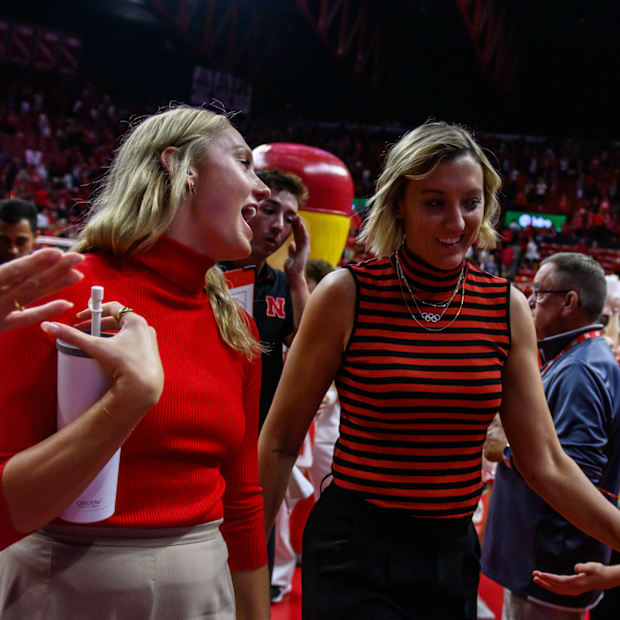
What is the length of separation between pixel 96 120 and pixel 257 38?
6.06m

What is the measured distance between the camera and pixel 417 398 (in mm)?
1494

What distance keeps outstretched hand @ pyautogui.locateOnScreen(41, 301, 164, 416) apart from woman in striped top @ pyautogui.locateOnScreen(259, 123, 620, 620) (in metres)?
0.69

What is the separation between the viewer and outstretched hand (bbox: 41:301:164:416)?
884 millimetres

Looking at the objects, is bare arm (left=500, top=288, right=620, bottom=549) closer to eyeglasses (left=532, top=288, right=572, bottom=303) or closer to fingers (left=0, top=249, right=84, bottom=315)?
eyeglasses (left=532, top=288, right=572, bottom=303)

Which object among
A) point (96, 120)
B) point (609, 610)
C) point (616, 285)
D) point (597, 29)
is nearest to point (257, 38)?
point (96, 120)

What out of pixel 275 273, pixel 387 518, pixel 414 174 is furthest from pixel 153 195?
pixel 275 273

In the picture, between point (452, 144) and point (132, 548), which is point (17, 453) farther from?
point (452, 144)

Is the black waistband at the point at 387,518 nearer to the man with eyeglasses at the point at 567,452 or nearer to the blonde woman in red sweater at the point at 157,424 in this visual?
the blonde woman in red sweater at the point at 157,424

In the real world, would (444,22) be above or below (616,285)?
above

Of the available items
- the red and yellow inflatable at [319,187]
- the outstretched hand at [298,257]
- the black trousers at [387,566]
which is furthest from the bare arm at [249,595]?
the red and yellow inflatable at [319,187]

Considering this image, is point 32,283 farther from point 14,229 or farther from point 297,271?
point 14,229

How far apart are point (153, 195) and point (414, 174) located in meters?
0.64

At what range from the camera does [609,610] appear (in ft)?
9.39

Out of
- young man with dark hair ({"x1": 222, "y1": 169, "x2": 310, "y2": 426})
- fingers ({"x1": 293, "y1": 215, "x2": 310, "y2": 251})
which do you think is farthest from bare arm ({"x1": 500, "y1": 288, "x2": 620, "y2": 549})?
fingers ({"x1": 293, "y1": 215, "x2": 310, "y2": 251})
